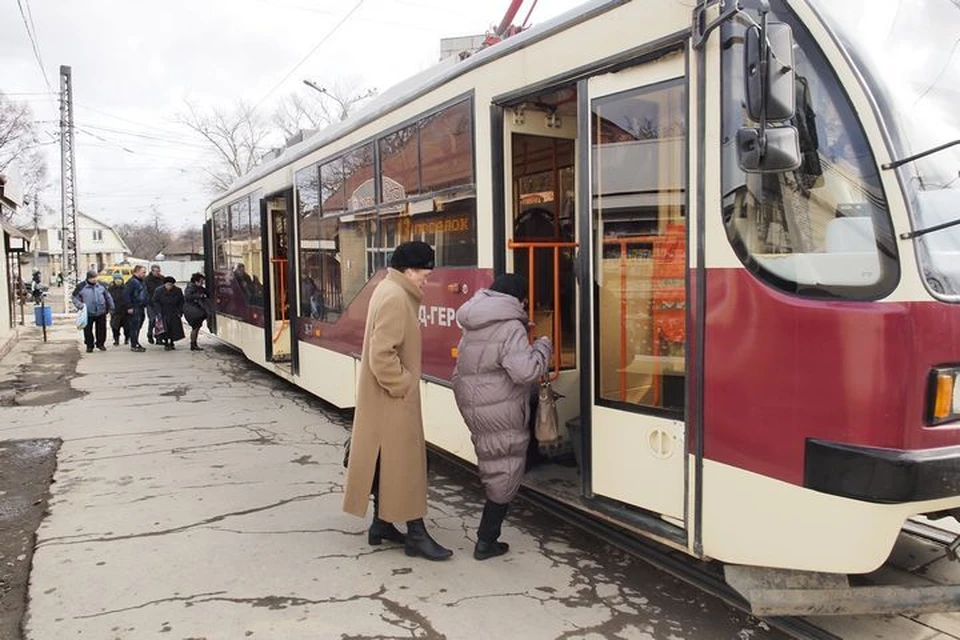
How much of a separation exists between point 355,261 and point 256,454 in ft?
6.30

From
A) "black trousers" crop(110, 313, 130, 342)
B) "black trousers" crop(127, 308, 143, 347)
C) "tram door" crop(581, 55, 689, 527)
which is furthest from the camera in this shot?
"black trousers" crop(110, 313, 130, 342)

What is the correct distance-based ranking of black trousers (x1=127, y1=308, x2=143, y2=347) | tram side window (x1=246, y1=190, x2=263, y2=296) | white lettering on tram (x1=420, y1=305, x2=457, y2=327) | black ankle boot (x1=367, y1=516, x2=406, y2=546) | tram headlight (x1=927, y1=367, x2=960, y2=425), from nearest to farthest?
1. tram headlight (x1=927, y1=367, x2=960, y2=425)
2. black ankle boot (x1=367, y1=516, x2=406, y2=546)
3. white lettering on tram (x1=420, y1=305, x2=457, y2=327)
4. tram side window (x1=246, y1=190, x2=263, y2=296)
5. black trousers (x1=127, y1=308, x2=143, y2=347)

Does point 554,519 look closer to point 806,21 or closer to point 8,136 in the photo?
point 806,21

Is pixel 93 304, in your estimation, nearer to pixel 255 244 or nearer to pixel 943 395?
pixel 255 244

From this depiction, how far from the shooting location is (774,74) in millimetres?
2617

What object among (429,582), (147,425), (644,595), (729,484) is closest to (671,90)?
(729,484)

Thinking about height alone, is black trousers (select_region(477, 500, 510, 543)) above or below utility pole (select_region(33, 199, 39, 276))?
below

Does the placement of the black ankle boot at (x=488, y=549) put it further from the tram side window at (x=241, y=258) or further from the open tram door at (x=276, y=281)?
the tram side window at (x=241, y=258)

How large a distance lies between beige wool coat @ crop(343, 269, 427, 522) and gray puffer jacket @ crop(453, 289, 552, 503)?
299 millimetres

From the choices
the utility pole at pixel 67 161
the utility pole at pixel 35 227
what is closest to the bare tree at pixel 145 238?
the utility pole at pixel 35 227

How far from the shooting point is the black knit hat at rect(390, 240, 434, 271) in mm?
4070

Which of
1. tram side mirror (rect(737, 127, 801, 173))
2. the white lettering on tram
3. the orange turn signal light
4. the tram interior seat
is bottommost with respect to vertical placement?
the orange turn signal light

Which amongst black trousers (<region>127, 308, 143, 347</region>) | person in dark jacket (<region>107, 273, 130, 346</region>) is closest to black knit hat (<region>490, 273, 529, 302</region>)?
black trousers (<region>127, 308, 143, 347</region>)

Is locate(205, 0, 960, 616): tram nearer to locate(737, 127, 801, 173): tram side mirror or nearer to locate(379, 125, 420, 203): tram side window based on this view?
locate(737, 127, 801, 173): tram side mirror
